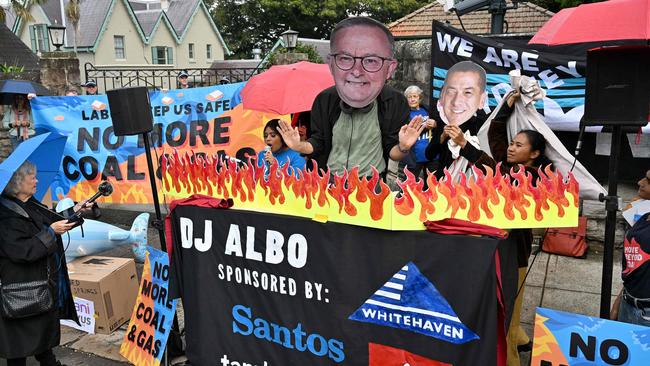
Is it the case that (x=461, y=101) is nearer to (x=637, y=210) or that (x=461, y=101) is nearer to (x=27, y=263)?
(x=637, y=210)

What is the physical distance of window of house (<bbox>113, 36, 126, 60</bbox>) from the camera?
35562 mm

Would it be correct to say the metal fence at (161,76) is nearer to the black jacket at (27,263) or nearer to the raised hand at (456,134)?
the black jacket at (27,263)

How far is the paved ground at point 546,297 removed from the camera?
167 inches

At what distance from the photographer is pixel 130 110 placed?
12.5 feet

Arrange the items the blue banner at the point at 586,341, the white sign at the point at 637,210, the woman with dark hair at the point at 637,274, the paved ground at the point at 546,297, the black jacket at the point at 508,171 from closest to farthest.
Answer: the blue banner at the point at 586,341 < the woman with dark hair at the point at 637,274 < the white sign at the point at 637,210 < the black jacket at the point at 508,171 < the paved ground at the point at 546,297

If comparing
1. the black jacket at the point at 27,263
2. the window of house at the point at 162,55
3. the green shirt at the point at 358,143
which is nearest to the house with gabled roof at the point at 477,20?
the green shirt at the point at 358,143

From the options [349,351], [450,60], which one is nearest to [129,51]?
[450,60]

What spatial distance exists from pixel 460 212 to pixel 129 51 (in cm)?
3768

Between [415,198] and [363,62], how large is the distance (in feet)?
4.09

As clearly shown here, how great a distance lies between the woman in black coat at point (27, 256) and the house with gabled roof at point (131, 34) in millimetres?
29073

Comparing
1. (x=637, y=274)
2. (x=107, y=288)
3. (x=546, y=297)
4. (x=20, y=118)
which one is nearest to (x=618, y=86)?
(x=637, y=274)

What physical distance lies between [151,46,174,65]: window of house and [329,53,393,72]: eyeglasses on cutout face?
3776cm

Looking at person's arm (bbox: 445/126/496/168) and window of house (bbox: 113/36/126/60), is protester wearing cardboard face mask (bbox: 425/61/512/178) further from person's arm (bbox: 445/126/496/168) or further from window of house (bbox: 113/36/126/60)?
window of house (bbox: 113/36/126/60)

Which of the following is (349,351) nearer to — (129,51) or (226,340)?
(226,340)
